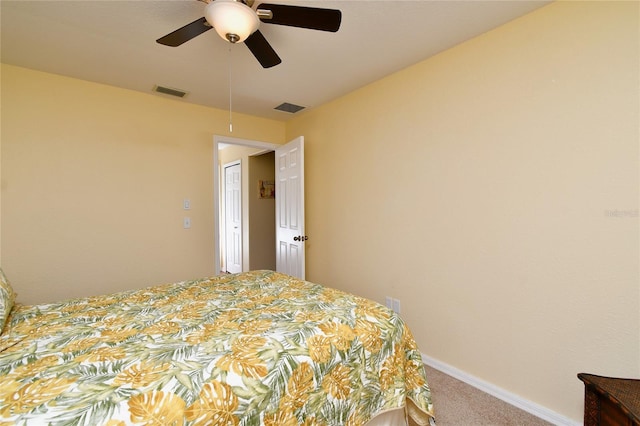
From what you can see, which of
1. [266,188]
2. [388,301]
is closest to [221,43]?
[388,301]

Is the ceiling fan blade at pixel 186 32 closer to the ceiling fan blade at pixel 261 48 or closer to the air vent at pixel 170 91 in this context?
the ceiling fan blade at pixel 261 48

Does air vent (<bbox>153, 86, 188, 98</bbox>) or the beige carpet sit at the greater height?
air vent (<bbox>153, 86, 188, 98</bbox>)

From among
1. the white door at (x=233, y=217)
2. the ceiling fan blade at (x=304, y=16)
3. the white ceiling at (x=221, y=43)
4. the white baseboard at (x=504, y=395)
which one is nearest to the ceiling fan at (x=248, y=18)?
the ceiling fan blade at (x=304, y=16)

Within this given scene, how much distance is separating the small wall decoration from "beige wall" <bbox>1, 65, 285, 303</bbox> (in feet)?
4.96

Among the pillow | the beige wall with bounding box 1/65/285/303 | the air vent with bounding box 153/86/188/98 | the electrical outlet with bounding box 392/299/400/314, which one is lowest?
the electrical outlet with bounding box 392/299/400/314

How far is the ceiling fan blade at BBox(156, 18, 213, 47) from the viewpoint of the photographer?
4.75 feet

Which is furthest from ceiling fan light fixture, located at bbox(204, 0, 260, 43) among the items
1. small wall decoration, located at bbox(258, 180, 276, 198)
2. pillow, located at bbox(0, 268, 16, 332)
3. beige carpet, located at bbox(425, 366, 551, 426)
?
small wall decoration, located at bbox(258, 180, 276, 198)

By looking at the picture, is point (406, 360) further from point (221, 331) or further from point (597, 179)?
point (597, 179)

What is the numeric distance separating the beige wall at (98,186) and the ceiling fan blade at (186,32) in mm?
1572

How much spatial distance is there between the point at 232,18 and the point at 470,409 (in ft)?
8.16

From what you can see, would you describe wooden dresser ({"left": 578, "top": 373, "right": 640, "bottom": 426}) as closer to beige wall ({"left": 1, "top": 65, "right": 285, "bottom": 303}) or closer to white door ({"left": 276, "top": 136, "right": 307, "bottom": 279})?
white door ({"left": 276, "top": 136, "right": 307, "bottom": 279})

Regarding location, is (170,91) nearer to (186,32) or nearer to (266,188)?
(186,32)

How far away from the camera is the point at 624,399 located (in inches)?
43.3

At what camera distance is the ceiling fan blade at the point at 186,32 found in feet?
4.75
